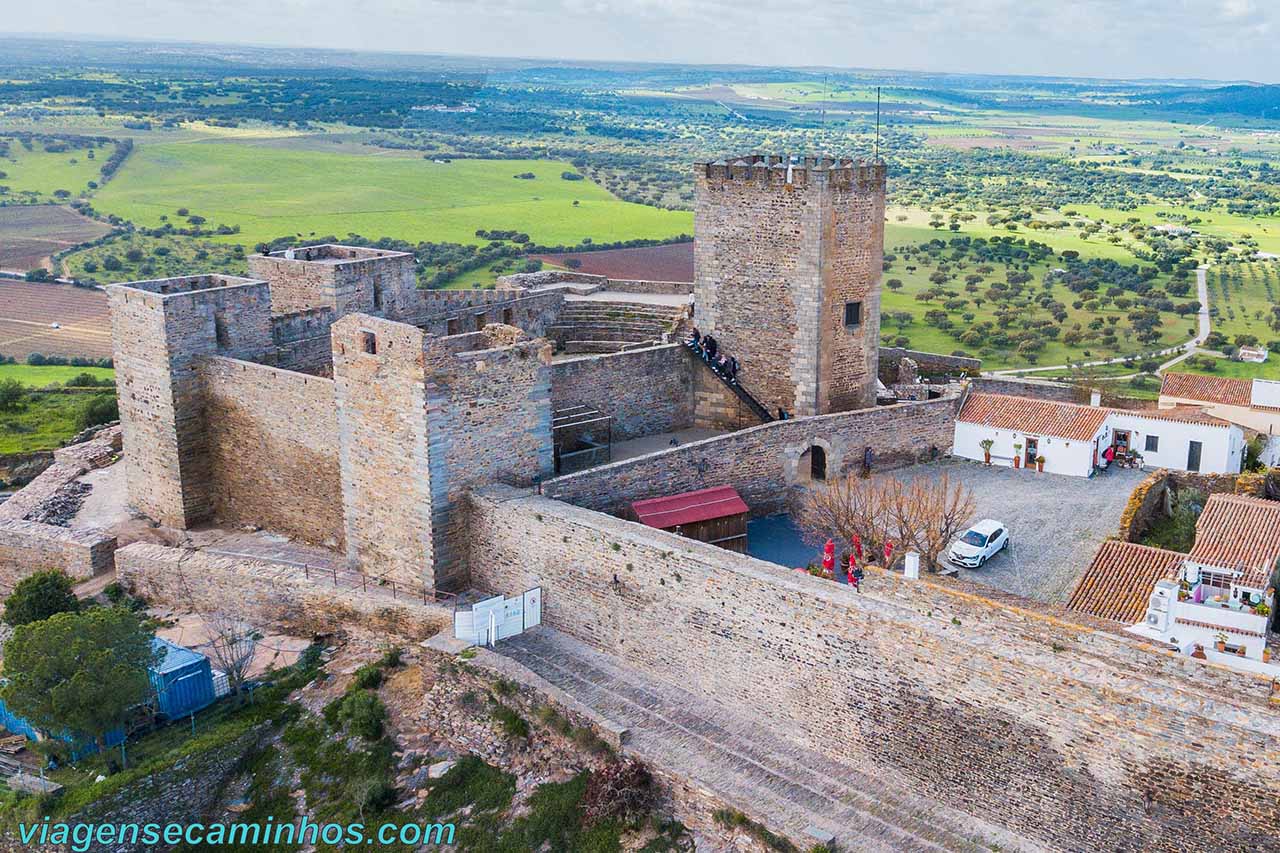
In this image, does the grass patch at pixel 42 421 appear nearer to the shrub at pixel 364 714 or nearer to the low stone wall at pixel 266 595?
the low stone wall at pixel 266 595

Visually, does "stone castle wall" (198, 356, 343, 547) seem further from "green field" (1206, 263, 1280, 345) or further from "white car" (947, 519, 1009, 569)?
"green field" (1206, 263, 1280, 345)

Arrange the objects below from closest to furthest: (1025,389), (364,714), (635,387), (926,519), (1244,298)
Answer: (364,714)
(926,519)
(635,387)
(1025,389)
(1244,298)

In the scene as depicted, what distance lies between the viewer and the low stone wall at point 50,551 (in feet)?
75.3

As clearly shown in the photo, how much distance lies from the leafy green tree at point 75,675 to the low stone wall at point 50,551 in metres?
5.70

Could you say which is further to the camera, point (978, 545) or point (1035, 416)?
point (1035, 416)

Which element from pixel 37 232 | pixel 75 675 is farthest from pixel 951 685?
pixel 37 232

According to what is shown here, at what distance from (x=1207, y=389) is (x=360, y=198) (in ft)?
223

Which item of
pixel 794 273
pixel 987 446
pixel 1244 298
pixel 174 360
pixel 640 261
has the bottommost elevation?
pixel 1244 298

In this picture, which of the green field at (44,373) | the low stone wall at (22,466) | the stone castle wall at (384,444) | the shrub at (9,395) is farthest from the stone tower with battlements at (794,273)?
the green field at (44,373)

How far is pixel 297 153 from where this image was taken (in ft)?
338

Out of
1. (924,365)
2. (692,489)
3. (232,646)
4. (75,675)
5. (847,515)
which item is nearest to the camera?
(75,675)

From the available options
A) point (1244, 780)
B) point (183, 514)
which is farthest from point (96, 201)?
point (1244, 780)

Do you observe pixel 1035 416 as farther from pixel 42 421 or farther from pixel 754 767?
pixel 42 421

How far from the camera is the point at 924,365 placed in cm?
3189
